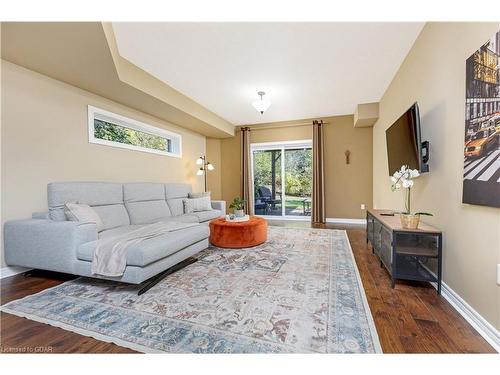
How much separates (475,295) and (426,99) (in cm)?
184

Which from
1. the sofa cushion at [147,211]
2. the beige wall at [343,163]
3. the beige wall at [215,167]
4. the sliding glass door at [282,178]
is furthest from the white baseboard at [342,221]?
the sofa cushion at [147,211]

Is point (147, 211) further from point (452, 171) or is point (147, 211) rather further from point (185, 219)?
point (452, 171)

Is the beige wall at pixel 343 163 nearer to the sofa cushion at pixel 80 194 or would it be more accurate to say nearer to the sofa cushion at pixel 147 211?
the sofa cushion at pixel 147 211

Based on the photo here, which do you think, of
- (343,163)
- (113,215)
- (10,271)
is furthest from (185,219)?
(343,163)

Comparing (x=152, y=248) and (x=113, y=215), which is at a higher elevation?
(x=113, y=215)

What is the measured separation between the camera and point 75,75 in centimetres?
262

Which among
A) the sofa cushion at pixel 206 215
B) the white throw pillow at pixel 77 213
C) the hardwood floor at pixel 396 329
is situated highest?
the white throw pillow at pixel 77 213

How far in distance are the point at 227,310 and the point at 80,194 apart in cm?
231

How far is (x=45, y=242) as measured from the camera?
2098 mm

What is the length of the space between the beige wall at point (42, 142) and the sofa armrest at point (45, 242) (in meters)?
0.32

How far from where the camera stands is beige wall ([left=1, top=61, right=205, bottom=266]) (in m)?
2.31

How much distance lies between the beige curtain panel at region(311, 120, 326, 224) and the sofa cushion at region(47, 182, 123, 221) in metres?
4.13

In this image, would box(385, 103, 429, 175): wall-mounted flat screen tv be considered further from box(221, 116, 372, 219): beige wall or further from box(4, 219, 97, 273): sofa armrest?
box(4, 219, 97, 273): sofa armrest

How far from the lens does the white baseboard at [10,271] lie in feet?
7.33
